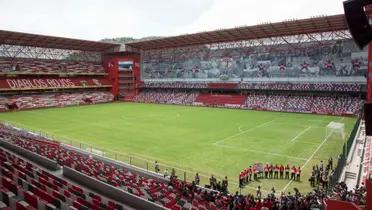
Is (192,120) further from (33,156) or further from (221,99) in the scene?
(33,156)

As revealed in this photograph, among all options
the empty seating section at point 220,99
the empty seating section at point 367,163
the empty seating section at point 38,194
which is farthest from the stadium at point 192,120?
the empty seating section at point 220,99

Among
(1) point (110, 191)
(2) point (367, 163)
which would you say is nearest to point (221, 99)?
(2) point (367, 163)

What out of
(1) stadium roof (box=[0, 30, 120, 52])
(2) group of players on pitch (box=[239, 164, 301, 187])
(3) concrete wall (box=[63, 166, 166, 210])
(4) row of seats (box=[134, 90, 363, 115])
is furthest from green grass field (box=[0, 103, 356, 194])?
(1) stadium roof (box=[0, 30, 120, 52])

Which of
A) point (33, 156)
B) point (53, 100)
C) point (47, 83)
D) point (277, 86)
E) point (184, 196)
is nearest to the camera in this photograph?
point (184, 196)

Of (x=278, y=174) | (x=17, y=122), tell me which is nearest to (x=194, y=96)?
(x=17, y=122)

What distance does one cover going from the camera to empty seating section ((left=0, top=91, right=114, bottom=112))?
184 ft

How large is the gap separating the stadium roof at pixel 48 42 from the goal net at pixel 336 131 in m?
49.2

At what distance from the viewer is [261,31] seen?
173 feet

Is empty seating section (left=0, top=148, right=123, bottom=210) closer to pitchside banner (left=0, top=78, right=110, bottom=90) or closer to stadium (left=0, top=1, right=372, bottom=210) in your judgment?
stadium (left=0, top=1, right=372, bottom=210)

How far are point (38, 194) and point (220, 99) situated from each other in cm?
5399

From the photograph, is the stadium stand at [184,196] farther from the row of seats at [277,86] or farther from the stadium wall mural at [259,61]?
the stadium wall mural at [259,61]

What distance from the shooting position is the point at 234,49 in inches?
2542

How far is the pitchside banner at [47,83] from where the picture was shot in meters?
59.5

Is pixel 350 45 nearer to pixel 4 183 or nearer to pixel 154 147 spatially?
pixel 154 147
